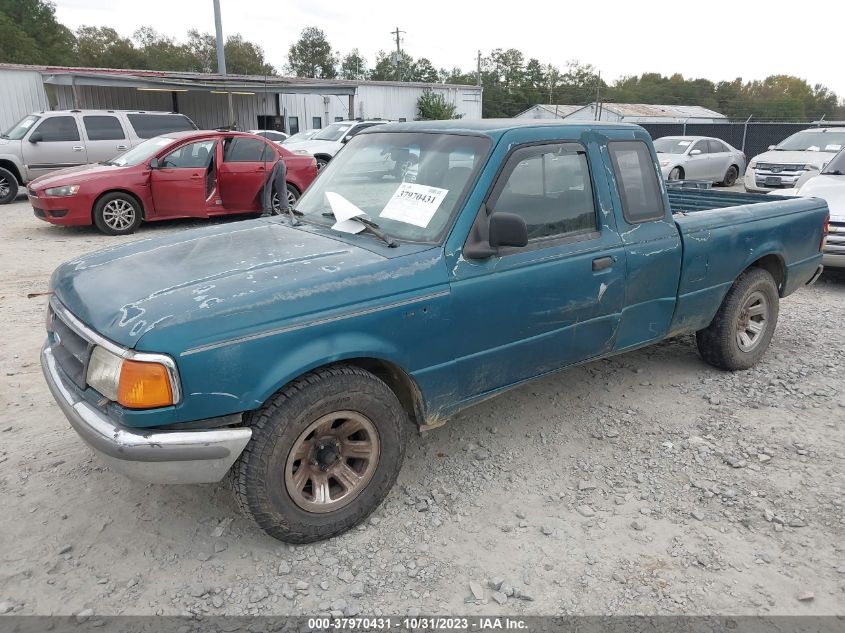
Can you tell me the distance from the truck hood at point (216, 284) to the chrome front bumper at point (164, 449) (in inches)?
14.3

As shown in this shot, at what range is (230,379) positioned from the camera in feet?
8.29

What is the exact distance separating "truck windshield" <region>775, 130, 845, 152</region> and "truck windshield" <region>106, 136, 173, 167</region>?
47.3ft

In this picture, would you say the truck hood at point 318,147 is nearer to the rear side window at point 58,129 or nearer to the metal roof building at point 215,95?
the metal roof building at point 215,95

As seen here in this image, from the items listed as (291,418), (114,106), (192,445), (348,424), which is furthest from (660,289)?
(114,106)

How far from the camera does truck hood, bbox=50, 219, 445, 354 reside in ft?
8.33

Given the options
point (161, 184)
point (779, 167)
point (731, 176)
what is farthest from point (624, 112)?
point (161, 184)

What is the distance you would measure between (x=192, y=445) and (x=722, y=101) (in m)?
88.7

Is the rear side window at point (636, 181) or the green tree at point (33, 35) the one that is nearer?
the rear side window at point (636, 181)

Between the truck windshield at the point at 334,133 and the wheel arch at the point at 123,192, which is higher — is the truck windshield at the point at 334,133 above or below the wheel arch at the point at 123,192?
above

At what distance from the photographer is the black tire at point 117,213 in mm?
9867

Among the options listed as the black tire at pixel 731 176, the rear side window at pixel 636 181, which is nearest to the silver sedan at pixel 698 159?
the black tire at pixel 731 176

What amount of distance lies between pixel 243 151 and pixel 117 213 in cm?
230

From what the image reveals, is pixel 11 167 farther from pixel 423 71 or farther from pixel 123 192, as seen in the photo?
pixel 423 71

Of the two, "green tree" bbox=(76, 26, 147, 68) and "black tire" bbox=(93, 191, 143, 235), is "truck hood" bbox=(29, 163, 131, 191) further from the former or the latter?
"green tree" bbox=(76, 26, 147, 68)
